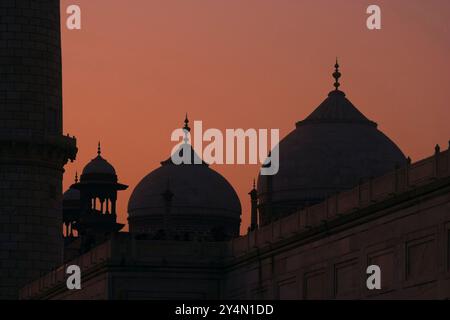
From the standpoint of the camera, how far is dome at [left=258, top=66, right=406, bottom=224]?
11194 cm

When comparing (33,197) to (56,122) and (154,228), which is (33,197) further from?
(154,228)

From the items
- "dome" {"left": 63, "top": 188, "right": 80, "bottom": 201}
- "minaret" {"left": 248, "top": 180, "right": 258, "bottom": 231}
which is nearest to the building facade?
"minaret" {"left": 248, "top": 180, "right": 258, "bottom": 231}

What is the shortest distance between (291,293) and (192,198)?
5909cm

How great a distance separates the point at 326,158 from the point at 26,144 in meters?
25.7

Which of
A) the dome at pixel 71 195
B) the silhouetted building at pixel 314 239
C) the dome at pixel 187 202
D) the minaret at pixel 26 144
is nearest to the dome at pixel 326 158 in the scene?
the silhouetted building at pixel 314 239

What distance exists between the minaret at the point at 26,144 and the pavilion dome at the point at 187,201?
113 ft

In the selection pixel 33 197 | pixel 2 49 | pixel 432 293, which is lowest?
pixel 432 293

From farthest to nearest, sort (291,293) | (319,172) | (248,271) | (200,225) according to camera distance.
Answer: (200,225) → (319,172) → (248,271) → (291,293)

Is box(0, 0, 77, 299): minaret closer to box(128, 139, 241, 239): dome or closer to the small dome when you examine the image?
box(128, 139, 241, 239): dome

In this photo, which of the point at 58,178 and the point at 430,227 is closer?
the point at 430,227

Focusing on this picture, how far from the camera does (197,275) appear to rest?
80.8 meters

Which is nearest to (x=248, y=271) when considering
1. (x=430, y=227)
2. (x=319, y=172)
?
(x=430, y=227)

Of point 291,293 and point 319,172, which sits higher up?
point 319,172

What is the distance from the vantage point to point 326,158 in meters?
113
